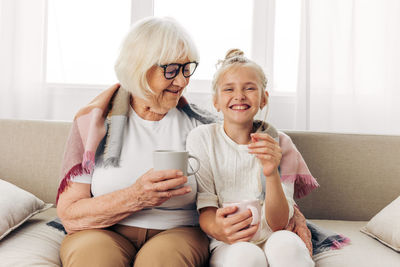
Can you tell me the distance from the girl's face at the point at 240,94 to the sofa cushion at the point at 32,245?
0.81 metres

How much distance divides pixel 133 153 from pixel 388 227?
3.51ft

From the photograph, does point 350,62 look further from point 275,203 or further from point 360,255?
point 275,203

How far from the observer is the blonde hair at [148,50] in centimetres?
148

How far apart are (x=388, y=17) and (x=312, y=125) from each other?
786 mm

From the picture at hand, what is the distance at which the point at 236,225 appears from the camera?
1.20m

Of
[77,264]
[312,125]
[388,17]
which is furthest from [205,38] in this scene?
[77,264]

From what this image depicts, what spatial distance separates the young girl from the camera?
1.23m

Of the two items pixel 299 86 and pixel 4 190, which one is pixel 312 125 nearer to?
pixel 299 86

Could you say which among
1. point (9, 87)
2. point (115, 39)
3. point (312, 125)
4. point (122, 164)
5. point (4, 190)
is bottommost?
point (4, 190)

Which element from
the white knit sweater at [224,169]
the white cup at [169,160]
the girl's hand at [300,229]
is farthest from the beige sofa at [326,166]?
the white cup at [169,160]

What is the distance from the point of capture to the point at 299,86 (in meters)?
2.45

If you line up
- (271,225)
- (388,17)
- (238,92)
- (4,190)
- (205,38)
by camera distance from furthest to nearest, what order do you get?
(205,38) < (388,17) < (4,190) < (238,92) < (271,225)

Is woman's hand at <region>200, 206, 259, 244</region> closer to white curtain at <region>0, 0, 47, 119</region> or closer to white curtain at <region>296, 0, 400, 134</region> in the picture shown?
white curtain at <region>296, 0, 400, 134</region>

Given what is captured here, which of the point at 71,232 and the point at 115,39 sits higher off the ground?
the point at 115,39
